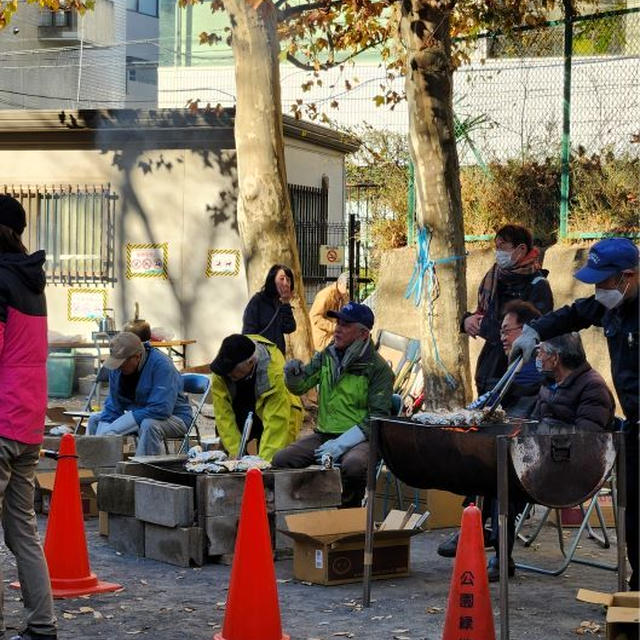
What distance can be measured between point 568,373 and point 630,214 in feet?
22.3

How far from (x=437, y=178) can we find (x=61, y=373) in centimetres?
843

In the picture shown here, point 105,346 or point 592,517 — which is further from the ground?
point 105,346

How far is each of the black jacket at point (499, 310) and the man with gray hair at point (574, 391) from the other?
74 centimetres

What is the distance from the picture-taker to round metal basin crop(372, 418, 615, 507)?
656 cm

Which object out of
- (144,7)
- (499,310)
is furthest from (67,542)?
(144,7)

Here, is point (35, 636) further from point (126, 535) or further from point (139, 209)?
point (139, 209)

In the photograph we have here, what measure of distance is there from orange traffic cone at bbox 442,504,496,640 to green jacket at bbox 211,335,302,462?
10.9 ft

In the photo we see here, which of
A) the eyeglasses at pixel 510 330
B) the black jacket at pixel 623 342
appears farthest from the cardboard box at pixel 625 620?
the eyeglasses at pixel 510 330

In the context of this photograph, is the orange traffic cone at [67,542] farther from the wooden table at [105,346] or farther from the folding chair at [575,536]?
the wooden table at [105,346]

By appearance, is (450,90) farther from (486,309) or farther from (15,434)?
(15,434)

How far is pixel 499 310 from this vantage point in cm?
924

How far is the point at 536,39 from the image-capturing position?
618 inches

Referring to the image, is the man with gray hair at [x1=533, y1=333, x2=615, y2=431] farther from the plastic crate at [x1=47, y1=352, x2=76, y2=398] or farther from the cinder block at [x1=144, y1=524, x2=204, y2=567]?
the plastic crate at [x1=47, y1=352, x2=76, y2=398]

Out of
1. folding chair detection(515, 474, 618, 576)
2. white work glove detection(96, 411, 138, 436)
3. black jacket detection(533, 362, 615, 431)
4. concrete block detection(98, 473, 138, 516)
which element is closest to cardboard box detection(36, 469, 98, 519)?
white work glove detection(96, 411, 138, 436)
